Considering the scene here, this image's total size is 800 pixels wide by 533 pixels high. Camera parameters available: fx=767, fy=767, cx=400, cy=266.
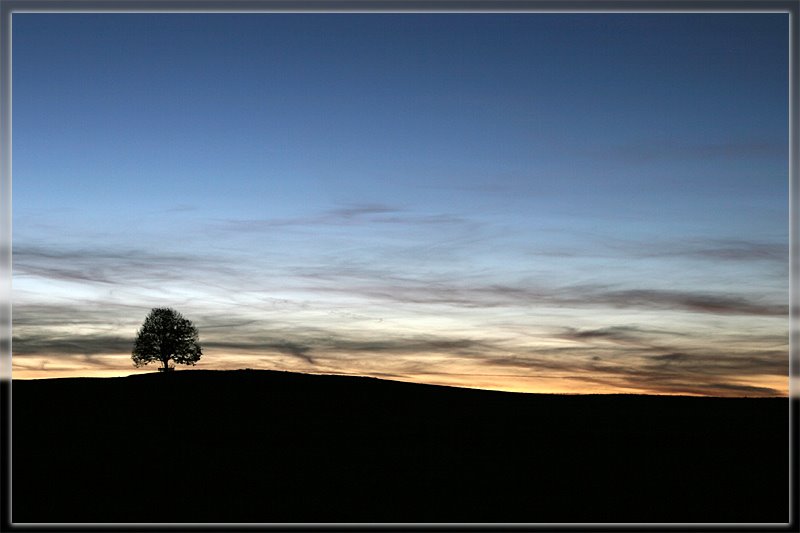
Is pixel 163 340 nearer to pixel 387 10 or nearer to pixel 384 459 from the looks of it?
pixel 384 459

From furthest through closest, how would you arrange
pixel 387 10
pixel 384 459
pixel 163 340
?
pixel 163 340
pixel 384 459
pixel 387 10

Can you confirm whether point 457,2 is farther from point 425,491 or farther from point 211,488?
point 211,488

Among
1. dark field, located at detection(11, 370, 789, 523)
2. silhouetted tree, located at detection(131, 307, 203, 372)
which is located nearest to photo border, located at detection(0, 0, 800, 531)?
dark field, located at detection(11, 370, 789, 523)

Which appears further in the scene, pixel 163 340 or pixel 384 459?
pixel 163 340

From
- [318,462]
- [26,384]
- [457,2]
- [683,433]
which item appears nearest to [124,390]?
[26,384]

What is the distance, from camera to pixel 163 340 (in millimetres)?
53094

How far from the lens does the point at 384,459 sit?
61.3 feet

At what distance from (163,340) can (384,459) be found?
37.9 meters

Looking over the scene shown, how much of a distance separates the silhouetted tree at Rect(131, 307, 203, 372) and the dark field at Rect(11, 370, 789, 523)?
2159 centimetres

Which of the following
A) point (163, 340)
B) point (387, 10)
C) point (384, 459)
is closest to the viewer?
point (387, 10)

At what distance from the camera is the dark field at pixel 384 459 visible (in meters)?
14.2

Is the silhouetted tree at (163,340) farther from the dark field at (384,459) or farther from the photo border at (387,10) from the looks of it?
the photo border at (387,10)

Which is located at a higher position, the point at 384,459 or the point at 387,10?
the point at 387,10

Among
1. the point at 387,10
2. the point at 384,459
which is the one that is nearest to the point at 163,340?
the point at 384,459
